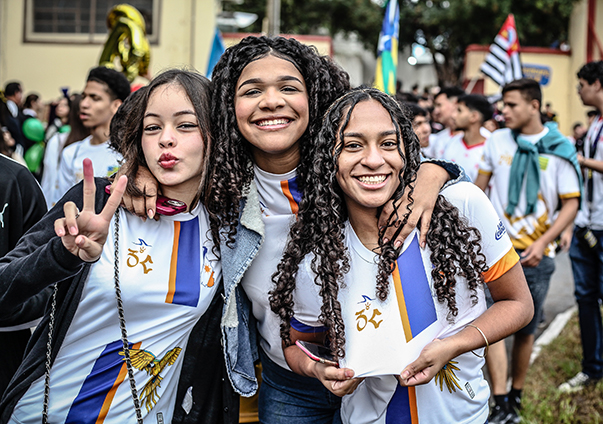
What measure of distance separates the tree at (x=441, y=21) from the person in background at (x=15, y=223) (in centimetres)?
1880

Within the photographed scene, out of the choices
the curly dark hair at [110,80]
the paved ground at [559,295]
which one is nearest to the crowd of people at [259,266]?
the curly dark hair at [110,80]

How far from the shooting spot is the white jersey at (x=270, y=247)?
2355 millimetres

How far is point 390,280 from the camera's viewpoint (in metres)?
1.97

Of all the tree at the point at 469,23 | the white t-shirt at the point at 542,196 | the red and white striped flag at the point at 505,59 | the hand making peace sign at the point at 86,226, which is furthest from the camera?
the tree at the point at 469,23

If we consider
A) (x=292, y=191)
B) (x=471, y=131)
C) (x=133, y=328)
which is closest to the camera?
(x=133, y=328)

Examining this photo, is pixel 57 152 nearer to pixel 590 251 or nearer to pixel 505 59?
pixel 590 251

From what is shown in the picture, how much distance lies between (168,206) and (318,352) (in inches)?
31.5

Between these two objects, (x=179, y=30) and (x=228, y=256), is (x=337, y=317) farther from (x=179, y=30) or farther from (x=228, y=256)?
(x=179, y=30)

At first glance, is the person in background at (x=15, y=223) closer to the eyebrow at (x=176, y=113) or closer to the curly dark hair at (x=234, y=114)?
the eyebrow at (x=176, y=113)

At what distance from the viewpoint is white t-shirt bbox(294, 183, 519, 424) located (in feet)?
6.36

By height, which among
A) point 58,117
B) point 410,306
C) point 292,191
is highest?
point 58,117

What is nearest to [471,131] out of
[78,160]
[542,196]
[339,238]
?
[542,196]

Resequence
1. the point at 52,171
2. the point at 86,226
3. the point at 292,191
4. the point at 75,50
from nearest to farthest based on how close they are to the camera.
→ the point at 86,226 → the point at 292,191 → the point at 52,171 → the point at 75,50

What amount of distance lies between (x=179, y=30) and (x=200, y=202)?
1272cm
